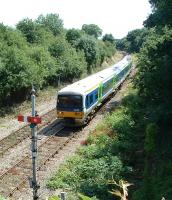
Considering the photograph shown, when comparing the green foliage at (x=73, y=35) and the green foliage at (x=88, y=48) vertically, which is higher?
the green foliage at (x=73, y=35)

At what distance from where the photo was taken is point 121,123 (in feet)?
76.9

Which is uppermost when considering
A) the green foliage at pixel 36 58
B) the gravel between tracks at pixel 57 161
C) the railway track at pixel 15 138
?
the green foliage at pixel 36 58

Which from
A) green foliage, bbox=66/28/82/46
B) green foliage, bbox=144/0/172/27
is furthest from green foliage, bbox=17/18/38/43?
green foliage, bbox=144/0/172/27

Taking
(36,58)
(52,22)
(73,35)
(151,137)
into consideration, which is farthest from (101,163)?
(52,22)

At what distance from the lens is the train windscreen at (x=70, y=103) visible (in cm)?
2341

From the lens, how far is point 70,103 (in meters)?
23.6

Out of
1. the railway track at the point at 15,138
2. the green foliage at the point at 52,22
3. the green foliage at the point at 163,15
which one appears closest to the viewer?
the green foliage at the point at 163,15

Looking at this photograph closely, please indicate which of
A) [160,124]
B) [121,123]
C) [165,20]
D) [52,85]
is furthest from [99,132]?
[52,85]

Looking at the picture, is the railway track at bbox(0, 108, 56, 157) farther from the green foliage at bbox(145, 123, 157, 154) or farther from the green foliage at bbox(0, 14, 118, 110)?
the green foliage at bbox(145, 123, 157, 154)

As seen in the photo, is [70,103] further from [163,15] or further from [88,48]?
[88,48]

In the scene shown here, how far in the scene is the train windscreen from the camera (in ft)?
76.8

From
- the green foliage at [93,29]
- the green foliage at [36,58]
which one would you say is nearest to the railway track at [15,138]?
the green foliage at [36,58]

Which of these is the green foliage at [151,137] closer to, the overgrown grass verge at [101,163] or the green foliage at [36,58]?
the overgrown grass verge at [101,163]

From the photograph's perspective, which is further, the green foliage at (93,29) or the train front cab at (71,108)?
the green foliage at (93,29)
